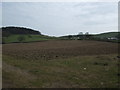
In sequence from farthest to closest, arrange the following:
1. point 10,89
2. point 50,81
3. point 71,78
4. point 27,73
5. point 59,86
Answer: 1. point 27,73
2. point 71,78
3. point 50,81
4. point 59,86
5. point 10,89

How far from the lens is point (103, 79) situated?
331 inches

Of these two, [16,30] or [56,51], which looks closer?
[56,51]

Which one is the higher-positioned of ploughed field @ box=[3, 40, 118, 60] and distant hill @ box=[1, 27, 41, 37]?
distant hill @ box=[1, 27, 41, 37]

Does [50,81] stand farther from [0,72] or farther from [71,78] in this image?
[0,72]

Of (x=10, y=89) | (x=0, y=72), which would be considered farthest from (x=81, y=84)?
(x=0, y=72)

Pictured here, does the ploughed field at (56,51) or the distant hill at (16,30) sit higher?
the distant hill at (16,30)

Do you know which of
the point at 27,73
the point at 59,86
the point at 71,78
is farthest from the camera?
the point at 27,73

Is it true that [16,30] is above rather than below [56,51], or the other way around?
above

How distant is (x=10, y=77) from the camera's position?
8.20m

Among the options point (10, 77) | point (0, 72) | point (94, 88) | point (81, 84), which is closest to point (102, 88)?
point (94, 88)

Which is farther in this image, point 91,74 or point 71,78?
point 91,74

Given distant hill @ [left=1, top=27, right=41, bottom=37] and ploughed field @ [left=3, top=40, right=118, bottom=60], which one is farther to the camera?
distant hill @ [left=1, top=27, right=41, bottom=37]

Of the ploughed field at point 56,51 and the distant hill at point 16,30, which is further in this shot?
the distant hill at point 16,30

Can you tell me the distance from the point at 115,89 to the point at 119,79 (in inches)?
62.0
